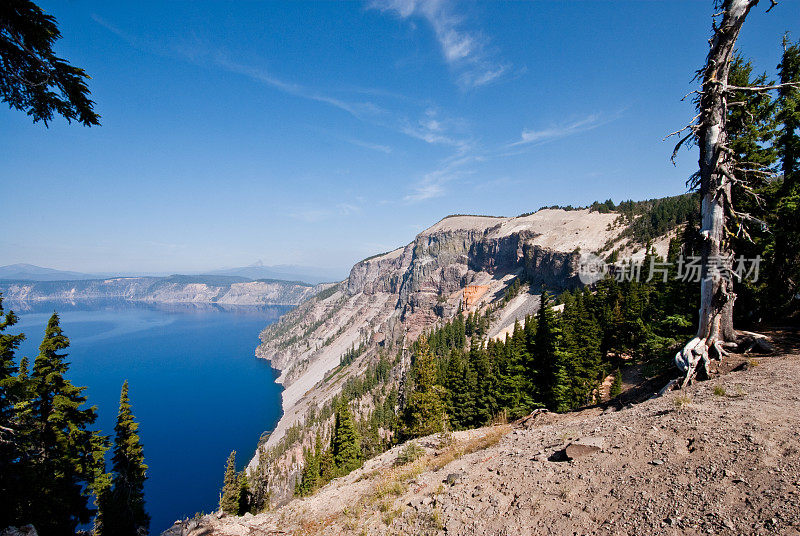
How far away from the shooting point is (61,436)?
680 inches

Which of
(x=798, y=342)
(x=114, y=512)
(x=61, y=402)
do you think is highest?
(x=798, y=342)

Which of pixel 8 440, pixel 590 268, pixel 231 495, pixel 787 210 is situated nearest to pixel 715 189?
pixel 787 210

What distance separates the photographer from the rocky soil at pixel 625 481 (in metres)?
5.16

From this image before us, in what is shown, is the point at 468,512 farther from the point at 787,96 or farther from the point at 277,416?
the point at 277,416

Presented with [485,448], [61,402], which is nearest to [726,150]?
[485,448]

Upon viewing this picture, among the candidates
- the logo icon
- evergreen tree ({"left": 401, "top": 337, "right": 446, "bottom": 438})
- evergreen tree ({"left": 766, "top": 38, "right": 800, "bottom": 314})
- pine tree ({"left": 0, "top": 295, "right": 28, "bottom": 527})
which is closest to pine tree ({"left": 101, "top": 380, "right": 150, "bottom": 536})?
pine tree ({"left": 0, "top": 295, "right": 28, "bottom": 527})

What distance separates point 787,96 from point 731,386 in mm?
18341

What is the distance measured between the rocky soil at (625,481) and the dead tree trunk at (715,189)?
1.07m

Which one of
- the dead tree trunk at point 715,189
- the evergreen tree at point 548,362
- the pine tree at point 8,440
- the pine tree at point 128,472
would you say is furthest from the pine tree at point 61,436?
the evergreen tree at point 548,362

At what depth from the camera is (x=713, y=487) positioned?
5438 mm

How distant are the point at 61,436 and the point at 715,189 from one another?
3253 cm

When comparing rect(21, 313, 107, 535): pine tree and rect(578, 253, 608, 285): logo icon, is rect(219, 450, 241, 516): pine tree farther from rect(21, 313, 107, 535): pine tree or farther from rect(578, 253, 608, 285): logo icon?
rect(578, 253, 608, 285): logo icon

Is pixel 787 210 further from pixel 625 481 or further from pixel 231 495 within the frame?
pixel 231 495

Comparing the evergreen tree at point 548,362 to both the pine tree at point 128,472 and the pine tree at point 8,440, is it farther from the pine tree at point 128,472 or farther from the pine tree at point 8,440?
the pine tree at point 128,472
